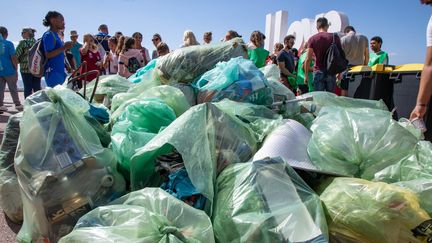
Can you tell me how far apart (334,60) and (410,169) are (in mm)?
3205

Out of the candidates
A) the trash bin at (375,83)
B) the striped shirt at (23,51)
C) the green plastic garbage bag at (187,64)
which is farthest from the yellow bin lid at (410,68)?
the striped shirt at (23,51)

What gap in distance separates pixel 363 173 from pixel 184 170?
2.81ft

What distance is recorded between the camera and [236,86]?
2506 mm

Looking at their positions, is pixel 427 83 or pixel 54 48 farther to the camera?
pixel 54 48

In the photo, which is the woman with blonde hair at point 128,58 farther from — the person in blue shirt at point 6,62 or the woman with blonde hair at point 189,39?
the person in blue shirt at point 6,62

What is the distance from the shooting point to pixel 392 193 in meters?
1.29

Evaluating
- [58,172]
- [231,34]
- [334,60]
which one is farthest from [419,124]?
[231,34]

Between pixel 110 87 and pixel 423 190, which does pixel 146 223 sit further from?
pixel 110 87

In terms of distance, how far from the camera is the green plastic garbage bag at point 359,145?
165 cm

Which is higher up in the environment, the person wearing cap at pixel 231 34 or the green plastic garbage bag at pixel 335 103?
the person wearing cap at pixel 231 34

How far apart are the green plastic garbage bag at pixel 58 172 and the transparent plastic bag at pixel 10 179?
0.49 m

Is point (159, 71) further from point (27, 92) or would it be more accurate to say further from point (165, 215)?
point (27, 92)

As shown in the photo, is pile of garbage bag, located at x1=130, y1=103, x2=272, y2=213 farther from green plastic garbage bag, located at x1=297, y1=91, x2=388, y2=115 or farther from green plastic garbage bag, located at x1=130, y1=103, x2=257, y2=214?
green plastic garbage bag, located at x1=297, y1=91, x2=388, y2=115

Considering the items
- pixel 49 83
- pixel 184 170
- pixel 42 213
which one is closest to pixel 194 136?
pixel 184 170
